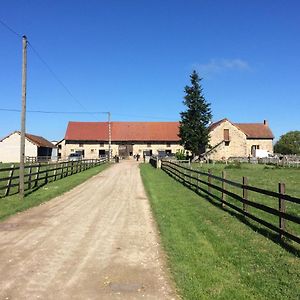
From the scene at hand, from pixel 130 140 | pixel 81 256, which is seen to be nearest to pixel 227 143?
A: pixel 130 140

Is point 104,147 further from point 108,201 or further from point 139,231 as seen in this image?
point 139,231

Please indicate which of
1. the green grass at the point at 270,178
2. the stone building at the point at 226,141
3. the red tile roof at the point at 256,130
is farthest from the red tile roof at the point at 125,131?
the green grass at the point at 270,178

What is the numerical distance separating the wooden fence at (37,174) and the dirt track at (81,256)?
549cm

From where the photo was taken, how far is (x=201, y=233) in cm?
1060

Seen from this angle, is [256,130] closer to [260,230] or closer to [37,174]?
[37,174]

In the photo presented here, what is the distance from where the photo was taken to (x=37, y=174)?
2406cm

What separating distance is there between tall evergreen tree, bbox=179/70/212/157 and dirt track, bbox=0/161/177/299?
58.0 meters

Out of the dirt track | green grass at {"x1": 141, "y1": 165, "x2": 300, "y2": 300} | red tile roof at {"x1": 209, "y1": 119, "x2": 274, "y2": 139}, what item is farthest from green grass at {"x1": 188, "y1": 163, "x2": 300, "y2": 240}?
red tile roof at {"x1": 209, "y1": 119, "x2": 274, "y2": 139}

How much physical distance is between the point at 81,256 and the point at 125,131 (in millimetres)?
83157

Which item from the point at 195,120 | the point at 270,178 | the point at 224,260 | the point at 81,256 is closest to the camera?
the point at 224,260

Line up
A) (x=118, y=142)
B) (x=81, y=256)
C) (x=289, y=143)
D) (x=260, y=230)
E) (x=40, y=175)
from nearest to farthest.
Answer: (x=81, y=256), (x=260, y=230), (x=40, y=175), (x=118, y=142), (x=289, y=143)

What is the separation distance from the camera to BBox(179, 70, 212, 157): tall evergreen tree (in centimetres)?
7238

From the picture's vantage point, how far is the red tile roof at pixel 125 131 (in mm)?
A: 89125

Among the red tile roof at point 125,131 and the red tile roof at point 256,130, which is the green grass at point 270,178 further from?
the red tile roof at point 125,131
